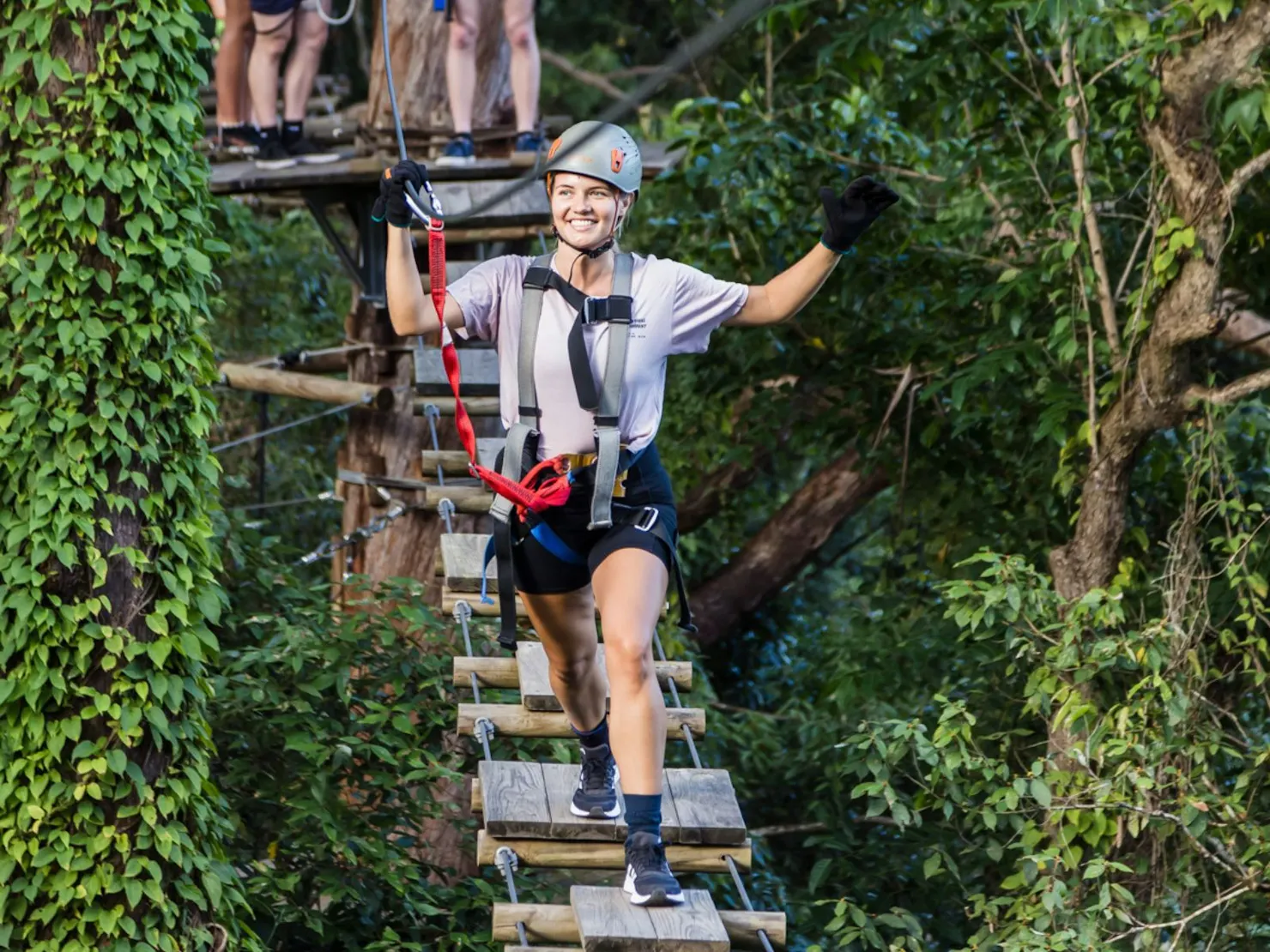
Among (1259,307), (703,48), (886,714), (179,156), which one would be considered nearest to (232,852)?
(179,156)

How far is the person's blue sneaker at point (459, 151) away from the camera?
734cm

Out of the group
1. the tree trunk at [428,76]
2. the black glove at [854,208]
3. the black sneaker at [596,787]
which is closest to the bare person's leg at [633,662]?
the black sneaker at [596,787]

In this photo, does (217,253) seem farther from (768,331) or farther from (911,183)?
(911,183)

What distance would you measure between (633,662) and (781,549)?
6.37 metres

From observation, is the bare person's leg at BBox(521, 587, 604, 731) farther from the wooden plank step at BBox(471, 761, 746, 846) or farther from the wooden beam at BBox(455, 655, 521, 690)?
the wooden beam at BBox(455, 655, 521, 690)

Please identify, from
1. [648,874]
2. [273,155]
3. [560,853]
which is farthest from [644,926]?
[273,155]

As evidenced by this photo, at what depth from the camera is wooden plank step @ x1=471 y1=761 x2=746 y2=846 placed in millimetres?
4398

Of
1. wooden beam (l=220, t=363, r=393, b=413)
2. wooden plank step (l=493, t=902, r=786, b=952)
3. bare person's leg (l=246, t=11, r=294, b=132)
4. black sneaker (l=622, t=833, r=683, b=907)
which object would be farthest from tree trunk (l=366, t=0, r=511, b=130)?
black sneaker (l=622, t=833, r=683, b=907)

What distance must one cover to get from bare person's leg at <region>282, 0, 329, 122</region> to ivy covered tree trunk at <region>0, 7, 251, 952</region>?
9.28ft

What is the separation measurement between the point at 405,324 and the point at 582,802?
4.27ft

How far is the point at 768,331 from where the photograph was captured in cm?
767

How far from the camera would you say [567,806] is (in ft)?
14.8

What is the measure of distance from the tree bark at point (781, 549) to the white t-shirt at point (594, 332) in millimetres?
5539

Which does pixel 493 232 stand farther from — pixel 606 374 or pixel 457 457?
pixel 606 374
